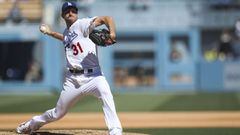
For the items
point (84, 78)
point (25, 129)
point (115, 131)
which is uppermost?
point (84, 78)

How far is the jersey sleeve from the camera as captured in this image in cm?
752

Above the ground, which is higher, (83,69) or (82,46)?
(82,46)

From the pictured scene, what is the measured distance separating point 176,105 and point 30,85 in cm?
871

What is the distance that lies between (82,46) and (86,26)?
249 mm

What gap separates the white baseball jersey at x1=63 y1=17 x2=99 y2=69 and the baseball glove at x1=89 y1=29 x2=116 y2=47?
14 centimetres

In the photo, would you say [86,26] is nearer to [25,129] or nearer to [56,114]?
[56,114]

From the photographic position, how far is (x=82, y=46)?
24.9ft

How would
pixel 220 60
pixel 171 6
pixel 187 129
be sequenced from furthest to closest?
pixel 171 6
pixel 220 60
pixel 187 129

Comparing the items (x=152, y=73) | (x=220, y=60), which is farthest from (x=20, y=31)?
(x=220, y=60)

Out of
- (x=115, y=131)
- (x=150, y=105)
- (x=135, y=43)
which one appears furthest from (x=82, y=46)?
(x=135, y=43)

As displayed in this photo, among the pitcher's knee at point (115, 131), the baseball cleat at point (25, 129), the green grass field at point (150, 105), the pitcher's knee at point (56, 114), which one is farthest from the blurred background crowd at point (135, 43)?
the pitcher's knee at point (115, 131)

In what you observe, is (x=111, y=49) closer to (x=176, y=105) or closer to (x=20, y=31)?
(x=20, y=31)

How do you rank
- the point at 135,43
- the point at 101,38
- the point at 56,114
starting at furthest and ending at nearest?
the point at 135,43
the point at 56,114
the point at 101,38

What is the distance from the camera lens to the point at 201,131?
10.2 metres
